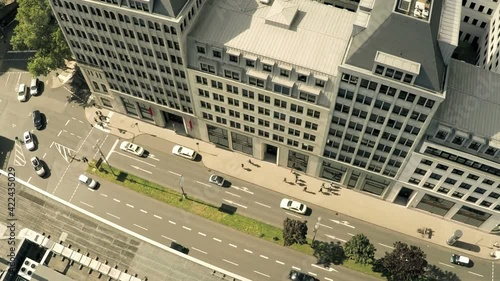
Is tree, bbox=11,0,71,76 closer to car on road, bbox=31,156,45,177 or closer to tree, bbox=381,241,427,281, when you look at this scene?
car on road, bbox=31,156,45,177

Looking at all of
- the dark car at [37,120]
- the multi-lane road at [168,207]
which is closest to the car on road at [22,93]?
the multi-lane road at [168,207]

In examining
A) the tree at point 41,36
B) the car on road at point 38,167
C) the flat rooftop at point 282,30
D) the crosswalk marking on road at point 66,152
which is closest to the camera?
the flat rooftop at point 282,30

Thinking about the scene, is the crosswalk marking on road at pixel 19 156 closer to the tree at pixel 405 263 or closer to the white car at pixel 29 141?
the white car at pixel 29 141

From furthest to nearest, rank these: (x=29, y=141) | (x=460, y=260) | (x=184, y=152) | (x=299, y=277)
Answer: (x=29, y=141) < (x=184, y=152) < (x=460, y=260) < (x=299, y=277)

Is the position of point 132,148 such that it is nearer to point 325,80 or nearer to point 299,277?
point 299,277

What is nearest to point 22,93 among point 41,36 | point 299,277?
point 41,36

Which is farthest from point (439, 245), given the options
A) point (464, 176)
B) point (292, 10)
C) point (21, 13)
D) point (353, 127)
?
point (21, 13)

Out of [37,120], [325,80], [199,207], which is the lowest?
[199,207]

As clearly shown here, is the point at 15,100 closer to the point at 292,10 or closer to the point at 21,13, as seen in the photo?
the point at 21,13
